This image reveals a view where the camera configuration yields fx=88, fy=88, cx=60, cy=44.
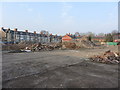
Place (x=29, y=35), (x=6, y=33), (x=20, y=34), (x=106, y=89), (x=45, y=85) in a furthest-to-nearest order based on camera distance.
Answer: (x=29, y=35) → (x=20, y=34) → (x=6, y=33) → (x=45, y=85) → (x=106, y=89)

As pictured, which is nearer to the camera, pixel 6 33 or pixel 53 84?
pixel 53 84

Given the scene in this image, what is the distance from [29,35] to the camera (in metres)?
48.8

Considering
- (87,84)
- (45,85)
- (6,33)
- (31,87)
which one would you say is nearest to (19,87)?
(31,87)

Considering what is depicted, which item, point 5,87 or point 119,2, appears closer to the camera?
point 5,87

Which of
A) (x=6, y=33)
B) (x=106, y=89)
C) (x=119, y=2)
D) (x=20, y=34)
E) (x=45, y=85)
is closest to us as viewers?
(x=106, y=89)

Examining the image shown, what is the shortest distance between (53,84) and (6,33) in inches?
1671

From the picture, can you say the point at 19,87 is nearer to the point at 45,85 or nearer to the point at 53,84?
the point at 45,85

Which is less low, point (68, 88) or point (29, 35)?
point (29, 35)

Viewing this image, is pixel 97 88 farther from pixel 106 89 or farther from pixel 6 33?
pixel 6 33

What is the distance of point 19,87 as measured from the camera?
318cm

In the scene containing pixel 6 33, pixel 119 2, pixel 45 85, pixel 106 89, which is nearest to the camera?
pixel 106 89

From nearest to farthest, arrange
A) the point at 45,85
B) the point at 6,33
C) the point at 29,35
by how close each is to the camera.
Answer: the point at 45,85, the point at 6,33, the point at 29,35

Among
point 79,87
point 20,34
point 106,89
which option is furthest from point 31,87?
point 20,34

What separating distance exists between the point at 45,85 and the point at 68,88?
0.87 meters
